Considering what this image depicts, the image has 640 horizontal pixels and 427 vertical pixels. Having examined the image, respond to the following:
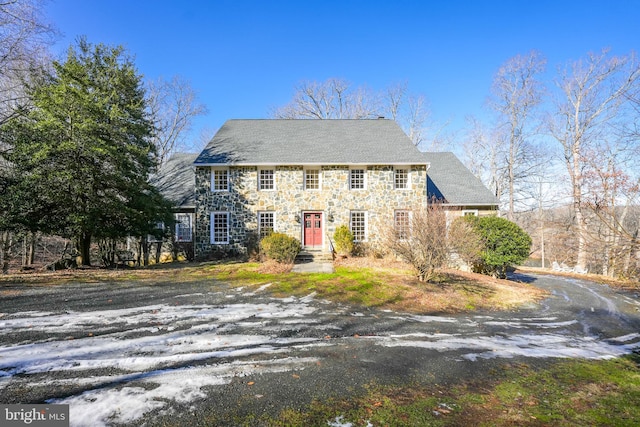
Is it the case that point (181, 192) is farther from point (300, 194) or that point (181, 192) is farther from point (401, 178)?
point (401, 178)

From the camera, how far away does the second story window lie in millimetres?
17016

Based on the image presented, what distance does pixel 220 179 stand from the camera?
56.0 feet

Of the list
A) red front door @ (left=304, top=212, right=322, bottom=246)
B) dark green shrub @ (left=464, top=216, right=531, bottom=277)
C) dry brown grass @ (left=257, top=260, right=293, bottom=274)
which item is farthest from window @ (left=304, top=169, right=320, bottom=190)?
dark green shrub @ (left=464, top=216, right=531, bottom=277)

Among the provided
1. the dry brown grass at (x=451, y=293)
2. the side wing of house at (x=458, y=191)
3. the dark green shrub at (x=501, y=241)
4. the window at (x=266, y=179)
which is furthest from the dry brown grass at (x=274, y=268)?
the side wing of house at (x=458, y=191)

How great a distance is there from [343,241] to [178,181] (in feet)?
39.8

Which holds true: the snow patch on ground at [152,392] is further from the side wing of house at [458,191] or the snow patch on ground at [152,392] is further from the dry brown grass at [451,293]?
the side wing of house at [458,191]

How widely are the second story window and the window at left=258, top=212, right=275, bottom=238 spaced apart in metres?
7.23

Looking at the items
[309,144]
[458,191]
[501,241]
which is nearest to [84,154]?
[309,144]

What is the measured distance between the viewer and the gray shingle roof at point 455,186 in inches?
709

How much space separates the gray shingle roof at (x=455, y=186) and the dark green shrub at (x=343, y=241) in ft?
16.9

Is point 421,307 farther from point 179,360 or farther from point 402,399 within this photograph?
point 179,360

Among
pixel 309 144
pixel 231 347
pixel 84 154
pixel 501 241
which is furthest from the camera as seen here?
pixel 309 144

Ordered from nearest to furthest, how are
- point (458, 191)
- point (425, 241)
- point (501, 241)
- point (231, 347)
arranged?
point (231, 347)
point (425, 241)
point (501, 241)
point (458, 191)

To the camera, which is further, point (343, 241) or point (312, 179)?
point (312, 179)
